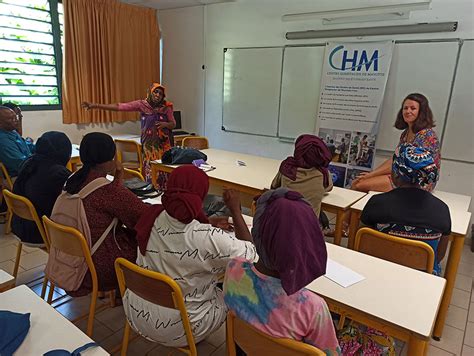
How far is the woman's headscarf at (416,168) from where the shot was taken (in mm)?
1757

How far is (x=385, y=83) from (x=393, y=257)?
263cm

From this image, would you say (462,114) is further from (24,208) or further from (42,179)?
(24,208)

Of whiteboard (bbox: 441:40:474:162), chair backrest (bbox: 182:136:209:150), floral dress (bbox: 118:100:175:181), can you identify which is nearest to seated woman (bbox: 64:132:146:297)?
floral dress (bbox: 118:100:175:181)

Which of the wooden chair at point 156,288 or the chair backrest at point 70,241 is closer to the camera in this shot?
the wooden chair at point 156,288

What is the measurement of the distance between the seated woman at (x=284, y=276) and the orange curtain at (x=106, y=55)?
4607 mm

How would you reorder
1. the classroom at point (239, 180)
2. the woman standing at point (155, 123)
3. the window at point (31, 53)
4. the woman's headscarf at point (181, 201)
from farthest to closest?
the window at point (31, 53)
the woman standing at point (155, 123)
the woman's headscarf at point (181, 201)
the classroom at point (239, 180)

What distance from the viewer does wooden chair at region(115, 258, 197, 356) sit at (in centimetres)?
127

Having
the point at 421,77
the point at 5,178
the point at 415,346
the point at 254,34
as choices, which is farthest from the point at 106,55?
the point at 415,346

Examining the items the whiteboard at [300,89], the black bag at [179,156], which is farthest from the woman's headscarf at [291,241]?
the whiteboard at [300,89]

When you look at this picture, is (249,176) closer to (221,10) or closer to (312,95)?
(312,95)

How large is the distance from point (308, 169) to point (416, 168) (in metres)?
0.70

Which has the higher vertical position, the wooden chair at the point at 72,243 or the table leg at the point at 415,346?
the wooden chair at the point at 72,243

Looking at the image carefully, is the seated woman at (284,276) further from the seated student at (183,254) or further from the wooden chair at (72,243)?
the wooden chair at (72,243)

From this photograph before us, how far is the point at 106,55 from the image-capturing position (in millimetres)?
5113
